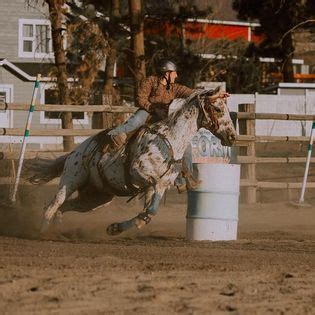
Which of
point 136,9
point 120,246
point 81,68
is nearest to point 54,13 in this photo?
point 136,9

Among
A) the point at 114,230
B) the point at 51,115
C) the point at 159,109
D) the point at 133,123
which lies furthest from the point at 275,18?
the point at 114,230

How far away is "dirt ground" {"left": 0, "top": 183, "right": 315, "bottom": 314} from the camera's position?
6.78 meters

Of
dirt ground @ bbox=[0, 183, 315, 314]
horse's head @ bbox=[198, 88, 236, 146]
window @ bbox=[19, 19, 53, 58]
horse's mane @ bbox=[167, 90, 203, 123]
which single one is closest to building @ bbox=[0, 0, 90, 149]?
window @ bbox=[19, 19, 53, 58]

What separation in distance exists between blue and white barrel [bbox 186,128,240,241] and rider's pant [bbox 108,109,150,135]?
30.8 inches

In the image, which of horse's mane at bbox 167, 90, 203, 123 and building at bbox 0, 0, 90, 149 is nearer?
horse's mane at bbox 167, 90, 203, 123

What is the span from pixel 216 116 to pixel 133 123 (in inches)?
38.6

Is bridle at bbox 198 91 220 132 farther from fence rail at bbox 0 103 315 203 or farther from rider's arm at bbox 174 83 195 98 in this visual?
fence rail at bbox 0 103 315 203

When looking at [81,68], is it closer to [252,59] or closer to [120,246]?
[252,59]

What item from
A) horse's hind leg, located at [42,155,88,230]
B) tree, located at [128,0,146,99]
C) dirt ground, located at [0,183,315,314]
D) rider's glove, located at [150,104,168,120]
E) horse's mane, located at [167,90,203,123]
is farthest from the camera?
tree, located at [128,0,146,99]

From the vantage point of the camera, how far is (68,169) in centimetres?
1243

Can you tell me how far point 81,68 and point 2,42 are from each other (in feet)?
35.6

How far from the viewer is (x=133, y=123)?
1173cm

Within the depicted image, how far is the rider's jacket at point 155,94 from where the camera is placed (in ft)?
38.5

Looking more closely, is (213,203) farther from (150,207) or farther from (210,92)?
(210,92)
